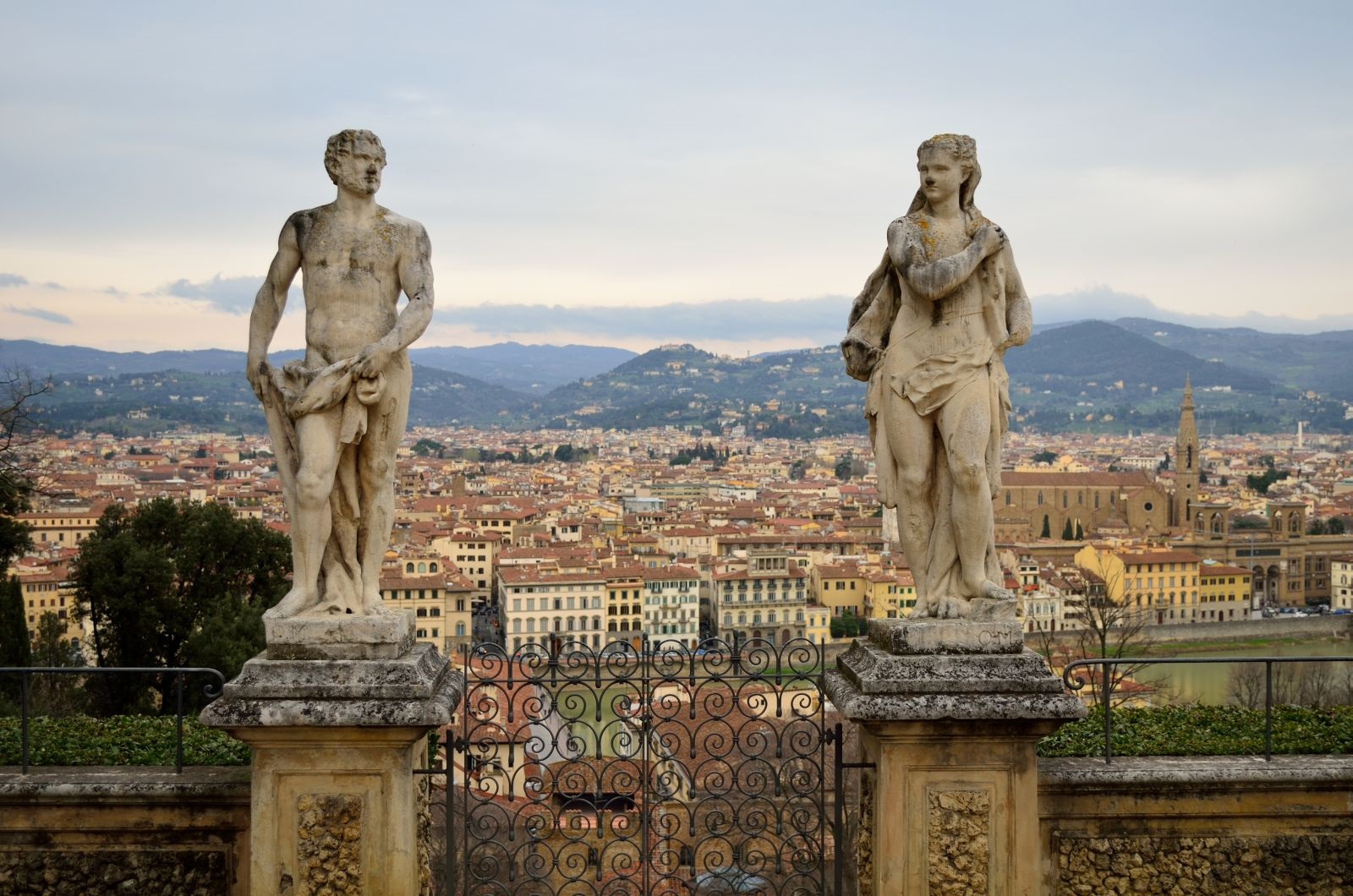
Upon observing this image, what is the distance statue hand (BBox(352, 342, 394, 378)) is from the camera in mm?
4168

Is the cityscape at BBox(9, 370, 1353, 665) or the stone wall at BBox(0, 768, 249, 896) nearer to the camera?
the stone wall at BBox(0, 768, 249, 896)

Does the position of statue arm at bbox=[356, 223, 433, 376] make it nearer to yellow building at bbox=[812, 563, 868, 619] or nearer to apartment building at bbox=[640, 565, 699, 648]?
apartment building at bbox=[640, 565, 699, 648]

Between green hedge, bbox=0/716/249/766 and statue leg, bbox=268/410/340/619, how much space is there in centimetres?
100

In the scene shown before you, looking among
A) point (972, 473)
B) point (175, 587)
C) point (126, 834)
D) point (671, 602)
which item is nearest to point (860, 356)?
point (972, 473)

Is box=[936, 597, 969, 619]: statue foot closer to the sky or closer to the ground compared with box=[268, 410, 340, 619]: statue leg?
closer to the ground

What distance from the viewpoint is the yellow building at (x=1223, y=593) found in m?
70.9

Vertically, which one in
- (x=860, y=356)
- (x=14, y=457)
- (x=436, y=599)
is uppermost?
(x=860, y=356)

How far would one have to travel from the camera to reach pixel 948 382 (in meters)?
4.27

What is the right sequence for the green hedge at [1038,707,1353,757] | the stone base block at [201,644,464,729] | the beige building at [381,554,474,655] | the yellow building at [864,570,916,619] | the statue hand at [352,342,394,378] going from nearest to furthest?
the stone base block at [201,644,464,729]
the statue hand at [352,342,394,378]
the green hedge at [1038,707,1353,757]
the beige building at [381,554,474,655]
the yellow building at [864,570,916,619]

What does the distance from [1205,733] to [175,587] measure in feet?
73.4

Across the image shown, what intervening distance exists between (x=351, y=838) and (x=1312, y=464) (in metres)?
176

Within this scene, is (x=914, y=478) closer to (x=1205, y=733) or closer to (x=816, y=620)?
(x=1205, y=733)

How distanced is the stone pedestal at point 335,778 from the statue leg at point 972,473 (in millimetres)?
1891

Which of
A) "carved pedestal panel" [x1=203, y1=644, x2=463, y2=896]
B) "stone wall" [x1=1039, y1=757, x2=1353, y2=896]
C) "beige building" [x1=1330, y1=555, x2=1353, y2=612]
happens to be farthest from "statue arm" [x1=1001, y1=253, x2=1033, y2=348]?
"beige building" [x1=1330, y1=555, x2=1353, y2=612]
